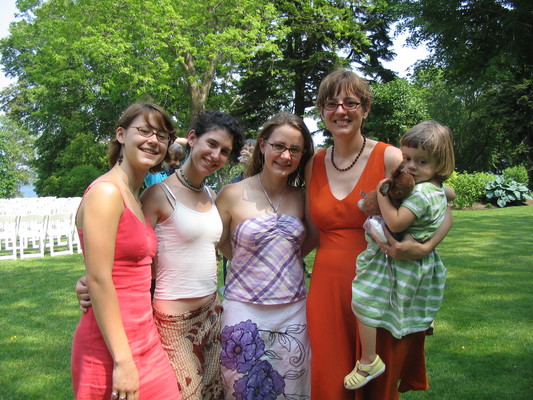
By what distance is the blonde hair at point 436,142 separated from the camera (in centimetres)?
227

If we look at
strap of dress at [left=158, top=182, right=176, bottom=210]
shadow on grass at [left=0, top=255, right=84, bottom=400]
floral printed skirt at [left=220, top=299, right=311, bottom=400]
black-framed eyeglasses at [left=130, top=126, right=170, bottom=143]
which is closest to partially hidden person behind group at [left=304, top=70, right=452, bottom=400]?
floral printed skirt at [left=220, top=299, right=311, bottom=400]

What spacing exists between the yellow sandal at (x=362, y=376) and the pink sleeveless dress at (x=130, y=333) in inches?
34.1

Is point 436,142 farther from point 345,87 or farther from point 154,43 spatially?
point 154,43

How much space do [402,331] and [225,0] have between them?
19320 millimetres

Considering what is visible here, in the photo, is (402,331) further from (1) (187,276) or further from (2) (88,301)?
(2) (88,301)

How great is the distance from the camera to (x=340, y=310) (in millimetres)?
2479

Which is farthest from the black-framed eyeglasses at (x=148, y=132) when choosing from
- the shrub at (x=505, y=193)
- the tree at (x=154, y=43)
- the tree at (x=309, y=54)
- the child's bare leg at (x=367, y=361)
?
the tree at (x=309, y=54)

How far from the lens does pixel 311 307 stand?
258 centimetres

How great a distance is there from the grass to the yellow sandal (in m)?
1.97

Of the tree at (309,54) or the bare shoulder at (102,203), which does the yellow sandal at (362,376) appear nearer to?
the bare shoulder at (102,203)

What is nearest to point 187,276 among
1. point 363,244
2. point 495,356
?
point 363,244

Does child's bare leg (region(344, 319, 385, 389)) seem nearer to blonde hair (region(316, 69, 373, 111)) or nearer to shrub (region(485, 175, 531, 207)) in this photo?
blonde hair (region(316, 69, 373, 111))

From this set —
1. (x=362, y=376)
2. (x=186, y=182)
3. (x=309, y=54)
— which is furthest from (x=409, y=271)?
(x=309, y=54)

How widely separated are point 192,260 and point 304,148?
92cm
